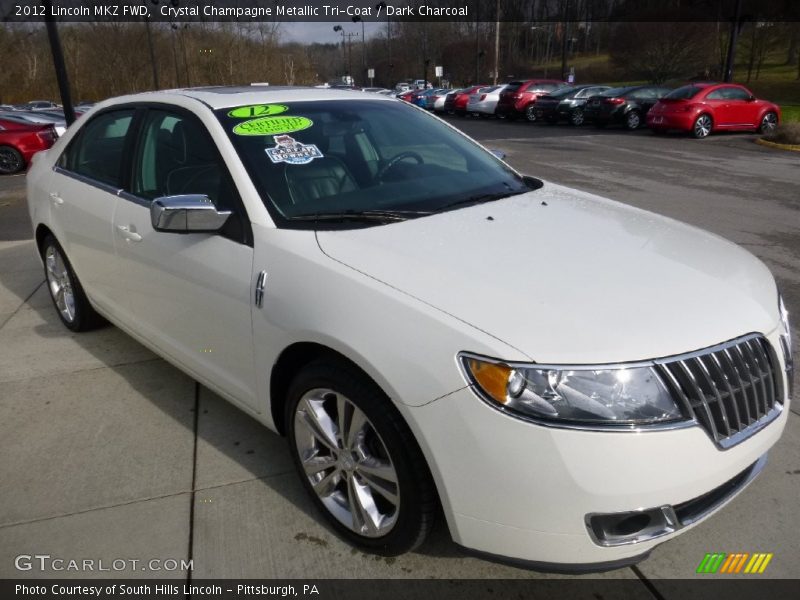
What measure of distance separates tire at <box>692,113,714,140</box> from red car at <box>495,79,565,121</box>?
8.95 m

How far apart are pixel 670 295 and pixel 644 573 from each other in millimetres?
1023

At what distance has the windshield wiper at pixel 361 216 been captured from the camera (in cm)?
266

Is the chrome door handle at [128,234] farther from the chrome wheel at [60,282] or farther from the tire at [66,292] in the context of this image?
the chrome wheel at [60,282]

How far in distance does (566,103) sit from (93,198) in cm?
2303

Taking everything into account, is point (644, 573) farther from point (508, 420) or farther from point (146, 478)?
point (146, 478)

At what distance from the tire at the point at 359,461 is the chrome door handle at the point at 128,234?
4.47ft

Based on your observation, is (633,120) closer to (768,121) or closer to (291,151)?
(768,121)

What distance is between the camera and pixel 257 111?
3.11 metres

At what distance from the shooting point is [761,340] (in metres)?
2.17

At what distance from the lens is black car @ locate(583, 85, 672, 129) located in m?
21.7

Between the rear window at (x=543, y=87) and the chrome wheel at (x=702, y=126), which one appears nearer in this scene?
the chrome wheel at (x=702, y=126)
